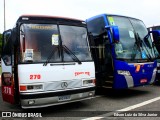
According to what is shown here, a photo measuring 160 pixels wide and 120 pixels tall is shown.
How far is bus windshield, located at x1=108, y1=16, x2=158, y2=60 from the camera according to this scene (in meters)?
8.97

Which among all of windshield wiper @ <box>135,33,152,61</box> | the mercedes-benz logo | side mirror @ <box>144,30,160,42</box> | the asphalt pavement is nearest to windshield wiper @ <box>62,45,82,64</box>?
the mercedes-benz logo

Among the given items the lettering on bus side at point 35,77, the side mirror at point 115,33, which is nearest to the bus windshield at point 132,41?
the side mirror at point 115,33

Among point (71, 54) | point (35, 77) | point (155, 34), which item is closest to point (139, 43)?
point (155, 34)

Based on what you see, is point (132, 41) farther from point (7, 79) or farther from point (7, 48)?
point (7, 79)

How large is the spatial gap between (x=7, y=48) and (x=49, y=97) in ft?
6.94

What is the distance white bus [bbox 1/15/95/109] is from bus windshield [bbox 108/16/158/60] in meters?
1.77

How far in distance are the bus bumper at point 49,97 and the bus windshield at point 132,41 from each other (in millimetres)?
2302

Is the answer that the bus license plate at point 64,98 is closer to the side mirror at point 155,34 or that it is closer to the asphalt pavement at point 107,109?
the asphalt pavement at point 107,109

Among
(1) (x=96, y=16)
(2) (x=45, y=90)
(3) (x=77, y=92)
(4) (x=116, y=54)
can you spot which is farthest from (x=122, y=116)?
(1) (x=96, y=16)

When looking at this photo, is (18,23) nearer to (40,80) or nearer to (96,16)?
(40,80)

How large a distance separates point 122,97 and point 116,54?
66.0 inches

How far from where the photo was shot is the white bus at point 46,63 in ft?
21.3

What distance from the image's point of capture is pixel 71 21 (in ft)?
25.1

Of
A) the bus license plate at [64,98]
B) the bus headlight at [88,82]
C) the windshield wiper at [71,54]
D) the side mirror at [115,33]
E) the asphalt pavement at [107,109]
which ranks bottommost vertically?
the asphalt pavement at [107,109]
